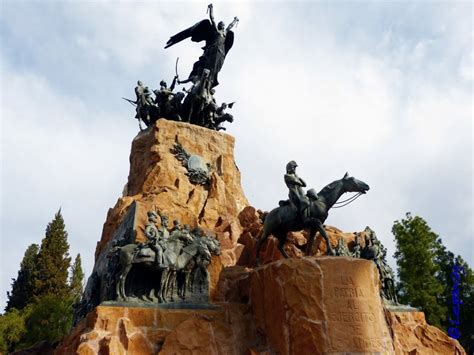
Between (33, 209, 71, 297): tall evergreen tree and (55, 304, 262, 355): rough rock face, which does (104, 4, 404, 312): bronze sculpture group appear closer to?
(55, 304, 262, 355): rough rock face

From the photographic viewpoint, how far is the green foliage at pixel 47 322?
34.1m

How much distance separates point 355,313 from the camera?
37.1ft

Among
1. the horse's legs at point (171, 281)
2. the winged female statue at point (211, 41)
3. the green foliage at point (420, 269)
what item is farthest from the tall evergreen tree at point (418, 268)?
the horse's legs at point (171, 281)

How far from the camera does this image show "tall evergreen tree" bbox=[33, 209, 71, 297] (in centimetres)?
4116

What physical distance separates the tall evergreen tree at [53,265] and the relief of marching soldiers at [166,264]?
30378 mm

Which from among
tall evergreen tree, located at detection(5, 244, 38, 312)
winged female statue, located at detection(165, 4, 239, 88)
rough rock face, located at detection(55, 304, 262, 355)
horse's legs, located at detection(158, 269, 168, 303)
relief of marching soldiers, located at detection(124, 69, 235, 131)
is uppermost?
winged female statue, located at detection(165, 4, 239, 88)

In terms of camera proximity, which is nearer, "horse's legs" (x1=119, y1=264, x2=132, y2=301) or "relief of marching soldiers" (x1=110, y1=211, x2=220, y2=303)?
"horse's legs" (x1=119, y1=264, x2=132, y2=301)

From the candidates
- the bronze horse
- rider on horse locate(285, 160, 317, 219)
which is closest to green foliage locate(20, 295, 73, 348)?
the bronze horse

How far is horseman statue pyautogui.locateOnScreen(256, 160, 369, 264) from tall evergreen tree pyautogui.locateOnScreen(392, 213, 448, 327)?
16.9 m

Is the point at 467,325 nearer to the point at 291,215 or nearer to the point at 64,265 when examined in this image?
the point at 291,215

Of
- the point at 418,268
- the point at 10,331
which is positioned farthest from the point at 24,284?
the point at 418,268

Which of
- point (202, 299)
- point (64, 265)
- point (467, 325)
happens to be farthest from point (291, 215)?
point (64, 265)

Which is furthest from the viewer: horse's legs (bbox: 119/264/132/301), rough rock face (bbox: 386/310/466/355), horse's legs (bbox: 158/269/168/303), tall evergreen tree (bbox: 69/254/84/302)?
tall evergreen tree (bbox: 69/254/84/302)

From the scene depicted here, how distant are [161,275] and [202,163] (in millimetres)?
7872
